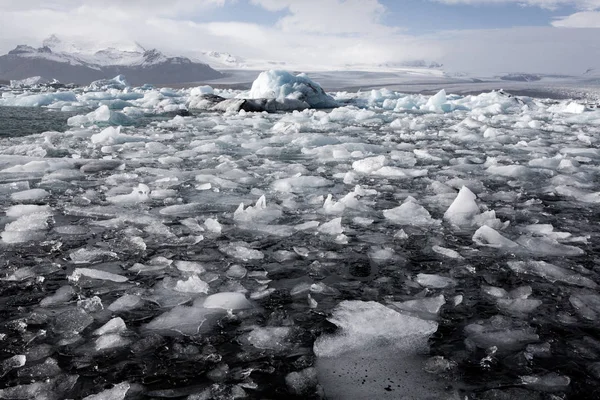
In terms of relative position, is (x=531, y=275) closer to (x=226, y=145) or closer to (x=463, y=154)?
(x=463, y=154)

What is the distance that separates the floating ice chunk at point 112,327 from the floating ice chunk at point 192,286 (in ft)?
1.33

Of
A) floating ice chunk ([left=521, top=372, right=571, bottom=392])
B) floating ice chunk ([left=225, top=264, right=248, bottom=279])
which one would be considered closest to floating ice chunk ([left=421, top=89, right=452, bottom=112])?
floating ice chunk ([left=225, top=264, right=248, bottom=279])

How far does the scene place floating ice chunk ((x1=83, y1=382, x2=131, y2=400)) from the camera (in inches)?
56.3

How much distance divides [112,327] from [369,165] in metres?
4.02

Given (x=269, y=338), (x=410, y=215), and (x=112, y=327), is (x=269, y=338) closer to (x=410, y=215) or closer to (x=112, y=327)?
(x=112, y=327)

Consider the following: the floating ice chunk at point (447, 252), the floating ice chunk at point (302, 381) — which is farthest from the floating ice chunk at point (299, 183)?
the floating ice chunk at point (302, 381)

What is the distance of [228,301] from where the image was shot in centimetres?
209

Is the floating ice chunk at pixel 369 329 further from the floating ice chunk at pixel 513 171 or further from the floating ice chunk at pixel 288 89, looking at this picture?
the floating ice chunk at pixel 288 89

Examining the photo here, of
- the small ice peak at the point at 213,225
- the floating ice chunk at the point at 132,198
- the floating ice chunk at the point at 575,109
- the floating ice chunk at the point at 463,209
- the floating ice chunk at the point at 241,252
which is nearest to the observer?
the floating ice chunk at the point at 241,252

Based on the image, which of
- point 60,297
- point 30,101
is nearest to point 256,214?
point 60,297

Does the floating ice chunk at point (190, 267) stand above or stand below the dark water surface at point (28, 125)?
below

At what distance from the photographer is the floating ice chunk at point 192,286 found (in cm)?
223

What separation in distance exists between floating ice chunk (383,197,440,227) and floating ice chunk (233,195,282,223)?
0.95 metres

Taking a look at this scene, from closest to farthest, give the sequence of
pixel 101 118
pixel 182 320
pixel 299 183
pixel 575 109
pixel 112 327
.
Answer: pixel 112 327 < pixel 182 320 < pixel 299 183 < pixel 101 118 < pixel 575 109
